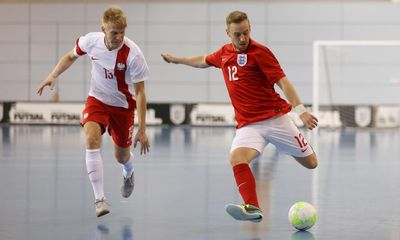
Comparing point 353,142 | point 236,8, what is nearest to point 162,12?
point 236,8

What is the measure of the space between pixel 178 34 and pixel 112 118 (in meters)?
17.3

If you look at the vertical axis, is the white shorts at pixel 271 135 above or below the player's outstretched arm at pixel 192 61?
below

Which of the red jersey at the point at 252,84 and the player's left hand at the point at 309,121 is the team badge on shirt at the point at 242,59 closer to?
the red jersey at the point at 252,84

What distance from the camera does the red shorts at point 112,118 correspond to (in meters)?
6.61

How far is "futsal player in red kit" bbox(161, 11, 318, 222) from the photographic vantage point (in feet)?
19.2

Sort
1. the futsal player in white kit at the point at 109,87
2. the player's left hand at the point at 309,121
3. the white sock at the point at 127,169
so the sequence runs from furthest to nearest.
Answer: the white sock at the point at 127,169 → the futsal player in white kit at the point at 109,87 → the player's left hand at the point at 309,121

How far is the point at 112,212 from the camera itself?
6.56 metres

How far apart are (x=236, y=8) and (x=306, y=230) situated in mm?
18625

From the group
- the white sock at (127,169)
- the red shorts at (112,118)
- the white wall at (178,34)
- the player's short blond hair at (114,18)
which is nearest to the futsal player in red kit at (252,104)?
the player's short blond hair at (114,18)

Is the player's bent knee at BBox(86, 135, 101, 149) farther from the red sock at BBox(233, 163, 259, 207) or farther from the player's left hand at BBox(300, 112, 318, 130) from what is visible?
the player's left hand at BBox(300, 112, 318, 130)

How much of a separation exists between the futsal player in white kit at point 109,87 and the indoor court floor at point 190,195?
1.71 feet

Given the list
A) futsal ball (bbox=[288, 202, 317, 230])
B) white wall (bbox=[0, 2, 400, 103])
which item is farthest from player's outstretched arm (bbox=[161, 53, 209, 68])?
white wall (bbox=[0, 2, 400, 103])

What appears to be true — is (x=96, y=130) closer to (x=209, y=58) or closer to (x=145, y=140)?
(x=145, y=140)

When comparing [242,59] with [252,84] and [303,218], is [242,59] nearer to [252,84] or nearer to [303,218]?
[252,84]
